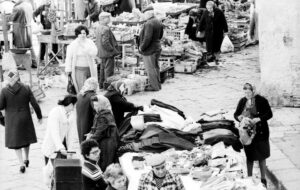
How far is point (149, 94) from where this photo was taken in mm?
15008

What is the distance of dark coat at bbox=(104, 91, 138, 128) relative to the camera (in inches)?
409

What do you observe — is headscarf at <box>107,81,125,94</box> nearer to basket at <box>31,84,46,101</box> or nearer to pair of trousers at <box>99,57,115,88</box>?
basket at <box>31,84,46,101</box>

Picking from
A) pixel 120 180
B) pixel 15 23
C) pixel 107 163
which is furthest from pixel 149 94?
pixel 120 180

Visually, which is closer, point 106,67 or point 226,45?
point 106,67

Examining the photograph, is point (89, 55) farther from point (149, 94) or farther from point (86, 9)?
point (86, 9)

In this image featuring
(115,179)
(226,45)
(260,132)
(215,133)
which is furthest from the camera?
(226,45)

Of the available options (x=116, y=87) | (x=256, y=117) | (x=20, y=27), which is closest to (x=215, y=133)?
(x=256, y=117)

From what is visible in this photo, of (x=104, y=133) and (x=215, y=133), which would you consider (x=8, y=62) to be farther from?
(x=215, y=133)

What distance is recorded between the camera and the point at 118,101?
10453 mm

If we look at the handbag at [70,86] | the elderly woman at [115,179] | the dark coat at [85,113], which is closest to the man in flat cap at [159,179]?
the elderly woman at [115,179]

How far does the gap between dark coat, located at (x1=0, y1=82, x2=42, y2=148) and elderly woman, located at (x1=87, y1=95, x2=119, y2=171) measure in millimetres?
1270

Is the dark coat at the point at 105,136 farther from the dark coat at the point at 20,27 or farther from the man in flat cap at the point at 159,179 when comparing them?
the dark coat at the point at 20,27

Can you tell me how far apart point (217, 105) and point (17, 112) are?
4891mm

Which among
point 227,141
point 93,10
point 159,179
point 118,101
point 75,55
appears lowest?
point 227,141
